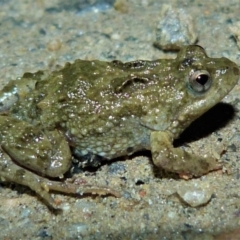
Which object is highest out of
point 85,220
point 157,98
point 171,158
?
point 157,98

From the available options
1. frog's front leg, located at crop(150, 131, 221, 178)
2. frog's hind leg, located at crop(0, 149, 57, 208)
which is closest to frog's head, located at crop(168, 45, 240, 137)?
frog's front leg, located at crop(150, 131, 221, 178)

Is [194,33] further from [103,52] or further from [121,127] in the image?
[121,127]

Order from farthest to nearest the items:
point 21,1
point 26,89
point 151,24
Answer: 1. point 21,1
2. point 151,24
3. point 26,89

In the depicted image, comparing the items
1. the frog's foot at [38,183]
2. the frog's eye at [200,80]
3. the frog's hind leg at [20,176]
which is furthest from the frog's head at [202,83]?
the frog's hind leg at [20,176]

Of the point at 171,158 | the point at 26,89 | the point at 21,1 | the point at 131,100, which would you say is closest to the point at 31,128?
the point at 26,89

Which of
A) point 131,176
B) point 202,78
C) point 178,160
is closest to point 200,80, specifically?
point 202,78

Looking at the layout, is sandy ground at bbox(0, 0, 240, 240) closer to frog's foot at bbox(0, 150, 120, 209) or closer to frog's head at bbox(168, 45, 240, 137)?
frog's foot at bbox(0, 150, 120, 209)

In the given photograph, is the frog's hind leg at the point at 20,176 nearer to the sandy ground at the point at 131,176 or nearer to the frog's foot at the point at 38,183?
the frog's foot at the point at 38,183

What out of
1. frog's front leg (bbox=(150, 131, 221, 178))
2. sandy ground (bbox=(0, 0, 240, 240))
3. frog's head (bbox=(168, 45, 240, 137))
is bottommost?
sandy ground (bbox=(0, 0, 240, 240))
